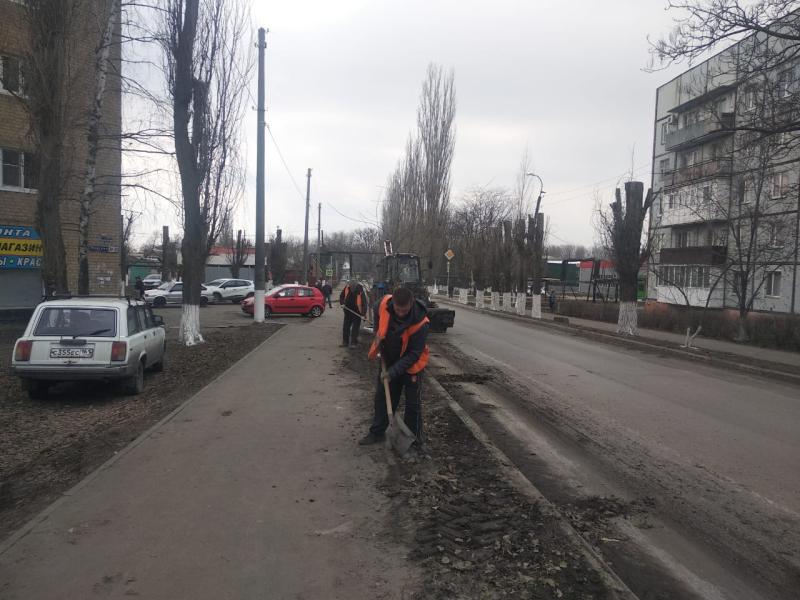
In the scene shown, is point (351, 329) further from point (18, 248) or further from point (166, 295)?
point (166, 295)

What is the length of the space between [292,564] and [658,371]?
36.7ft

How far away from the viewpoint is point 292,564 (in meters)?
3.55

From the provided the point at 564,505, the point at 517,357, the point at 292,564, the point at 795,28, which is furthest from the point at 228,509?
the point at 795,28

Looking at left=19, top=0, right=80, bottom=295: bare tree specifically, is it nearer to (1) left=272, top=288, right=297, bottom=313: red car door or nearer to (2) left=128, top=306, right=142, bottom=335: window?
(2) left=128, top=306, right=142, bottom=335: window

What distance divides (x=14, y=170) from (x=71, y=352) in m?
15.4

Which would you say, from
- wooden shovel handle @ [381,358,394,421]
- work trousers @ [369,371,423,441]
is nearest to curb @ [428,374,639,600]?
work trousers @ [369,371,423,441]

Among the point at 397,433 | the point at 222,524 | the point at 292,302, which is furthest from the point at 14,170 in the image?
the point at 222,524

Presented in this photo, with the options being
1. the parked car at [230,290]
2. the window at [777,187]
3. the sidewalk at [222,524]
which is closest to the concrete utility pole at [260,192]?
the sidewalk at [222,524]

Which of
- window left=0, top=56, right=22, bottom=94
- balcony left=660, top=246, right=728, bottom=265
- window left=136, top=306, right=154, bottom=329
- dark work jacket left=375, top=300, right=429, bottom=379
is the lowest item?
window left=136, top=306, right=154, bottom=329

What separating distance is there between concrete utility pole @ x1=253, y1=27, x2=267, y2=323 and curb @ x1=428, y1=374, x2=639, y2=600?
48.2 ft

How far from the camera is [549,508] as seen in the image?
14.8 feet

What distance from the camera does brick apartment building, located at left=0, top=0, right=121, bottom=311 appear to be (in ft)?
45.1

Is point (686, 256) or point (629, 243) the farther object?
point (686, 256)

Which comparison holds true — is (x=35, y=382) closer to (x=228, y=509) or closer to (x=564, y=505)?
(x=228, y=509)
